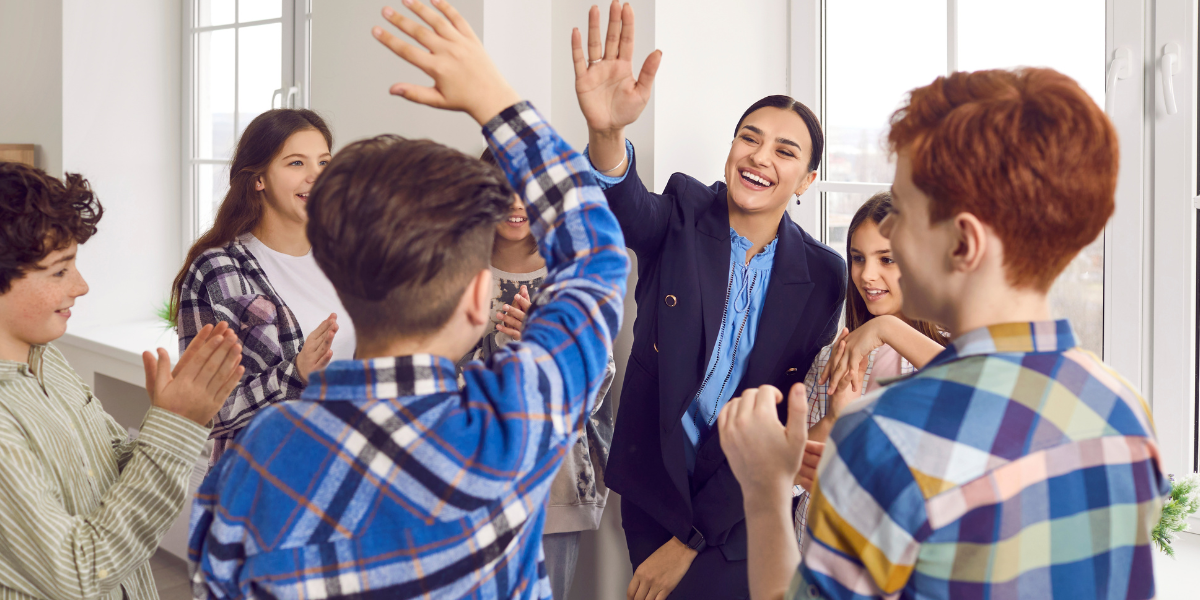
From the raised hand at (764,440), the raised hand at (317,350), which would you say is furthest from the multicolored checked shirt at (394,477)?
the raised hand at (317,350)

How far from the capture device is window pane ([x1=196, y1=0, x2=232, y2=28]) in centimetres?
370

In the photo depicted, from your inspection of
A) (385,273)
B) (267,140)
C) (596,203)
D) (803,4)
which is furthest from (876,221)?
(267,140)

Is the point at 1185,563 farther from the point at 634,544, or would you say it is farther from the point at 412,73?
the point at 412,73

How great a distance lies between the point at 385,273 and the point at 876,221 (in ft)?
3.91

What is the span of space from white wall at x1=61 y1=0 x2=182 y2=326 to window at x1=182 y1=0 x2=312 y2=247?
0.10 metres

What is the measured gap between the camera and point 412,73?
7.27 feet

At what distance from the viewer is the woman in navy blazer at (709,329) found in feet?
5.25

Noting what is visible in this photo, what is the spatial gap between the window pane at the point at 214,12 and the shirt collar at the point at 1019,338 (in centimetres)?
385

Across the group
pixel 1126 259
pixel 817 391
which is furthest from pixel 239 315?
pixel 1126 259

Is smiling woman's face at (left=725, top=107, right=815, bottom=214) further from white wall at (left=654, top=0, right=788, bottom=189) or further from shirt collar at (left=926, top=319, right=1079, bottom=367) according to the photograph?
shirt collar at (left=926, top=319, right=1079, bottom=367)

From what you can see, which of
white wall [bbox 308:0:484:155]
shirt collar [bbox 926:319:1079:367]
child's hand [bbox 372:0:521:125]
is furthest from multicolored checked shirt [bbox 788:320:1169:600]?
white wall [bbox 308:0:484:155]

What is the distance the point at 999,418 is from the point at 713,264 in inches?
41.2

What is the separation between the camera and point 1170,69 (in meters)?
1.60

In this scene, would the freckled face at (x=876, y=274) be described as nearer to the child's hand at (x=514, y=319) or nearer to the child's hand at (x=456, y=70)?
the child's hand at (x=514, y=319)
